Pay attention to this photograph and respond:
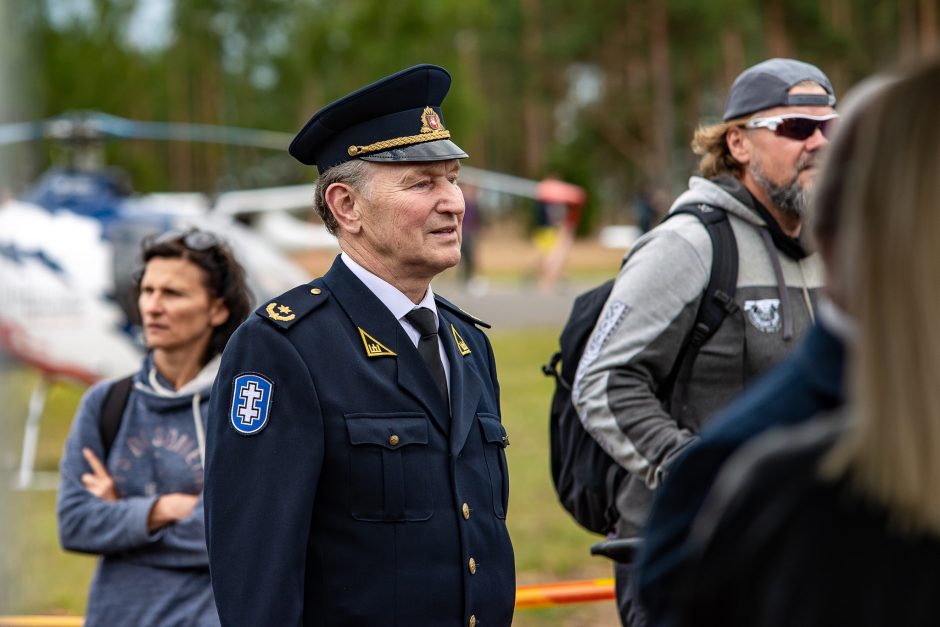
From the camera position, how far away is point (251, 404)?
2.74m

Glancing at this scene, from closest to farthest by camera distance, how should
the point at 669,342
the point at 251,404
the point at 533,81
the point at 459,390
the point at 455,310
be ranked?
the point at 251,404 → the point at 459,390 → the point at 455,310 → the point at 669,342 → the point at 533,81

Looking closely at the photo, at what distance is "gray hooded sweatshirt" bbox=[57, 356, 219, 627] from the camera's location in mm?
3527

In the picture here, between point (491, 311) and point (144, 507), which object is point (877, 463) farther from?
point (491, 311)

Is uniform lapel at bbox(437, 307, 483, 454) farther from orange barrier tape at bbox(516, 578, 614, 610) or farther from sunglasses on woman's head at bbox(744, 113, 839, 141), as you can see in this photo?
orange barrier tape at bbox(516, 578, 614, 610)

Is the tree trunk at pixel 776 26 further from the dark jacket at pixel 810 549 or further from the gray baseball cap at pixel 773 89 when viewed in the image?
the dark jacket at pixel 810 549

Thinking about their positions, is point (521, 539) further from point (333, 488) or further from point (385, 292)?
point (333, 488)

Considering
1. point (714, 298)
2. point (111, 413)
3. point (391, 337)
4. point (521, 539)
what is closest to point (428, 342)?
point (391, 337)

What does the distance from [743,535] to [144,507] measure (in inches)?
96.7

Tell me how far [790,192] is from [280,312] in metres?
1.55

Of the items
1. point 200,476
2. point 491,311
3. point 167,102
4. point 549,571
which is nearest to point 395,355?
point 200,476

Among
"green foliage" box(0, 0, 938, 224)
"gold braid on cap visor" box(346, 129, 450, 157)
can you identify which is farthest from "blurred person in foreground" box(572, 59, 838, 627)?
"green foliage" box(0, 0, 938, 224)

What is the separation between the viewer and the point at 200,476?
364 centimetres

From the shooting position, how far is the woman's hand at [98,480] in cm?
365

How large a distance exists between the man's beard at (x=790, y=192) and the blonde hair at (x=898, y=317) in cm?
228
